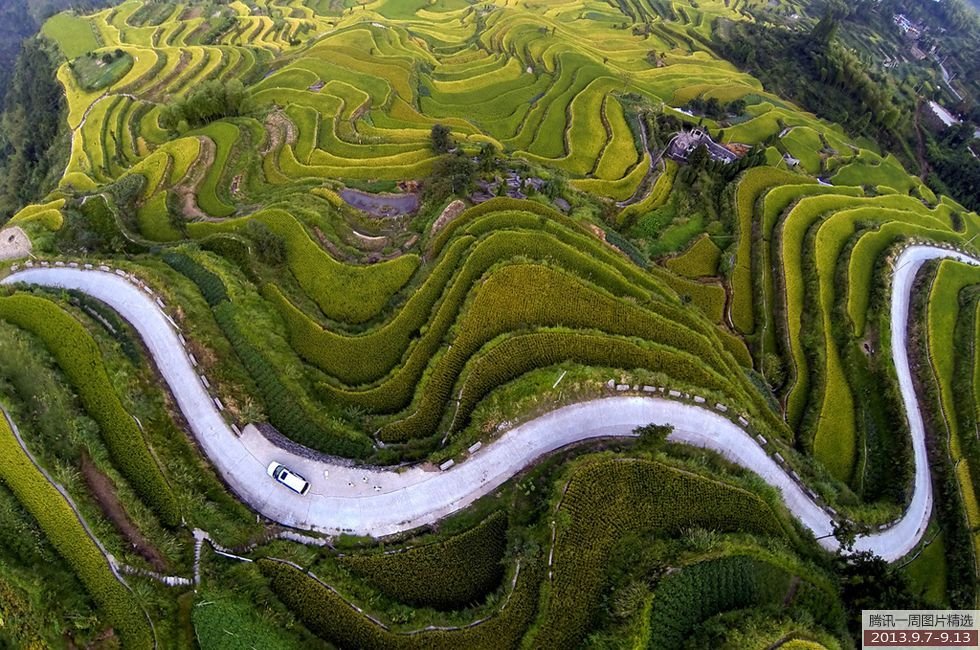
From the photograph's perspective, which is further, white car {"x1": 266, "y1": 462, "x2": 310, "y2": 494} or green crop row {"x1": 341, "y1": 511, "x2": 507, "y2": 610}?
white car {"x1": 266, "y1": 462, "x2": 310, "y2": 494}

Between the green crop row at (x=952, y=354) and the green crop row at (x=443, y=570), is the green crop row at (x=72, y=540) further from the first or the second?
the green crop row at (x=952, y=354)

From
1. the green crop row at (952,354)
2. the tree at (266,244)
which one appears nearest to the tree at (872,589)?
the green crop row at (952,354)

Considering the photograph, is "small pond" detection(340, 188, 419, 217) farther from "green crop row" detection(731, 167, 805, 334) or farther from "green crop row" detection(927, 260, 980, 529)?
"green crop row" detection(927, 260, 980, 529)

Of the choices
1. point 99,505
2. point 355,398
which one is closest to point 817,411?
point 355,398

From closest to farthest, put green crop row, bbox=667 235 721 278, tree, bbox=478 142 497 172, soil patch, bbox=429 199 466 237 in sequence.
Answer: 1. soil patch, bbox=429 199 466 237
2. tree, bbox=478 142 497 172
3. green crop row, bbox=667 235 721 278

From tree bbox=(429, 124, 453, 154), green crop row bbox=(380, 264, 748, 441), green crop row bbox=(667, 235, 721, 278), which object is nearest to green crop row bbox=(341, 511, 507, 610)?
green crop row bbox=(380, 264, 748, 441)

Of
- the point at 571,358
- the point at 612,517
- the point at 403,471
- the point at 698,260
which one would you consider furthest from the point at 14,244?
the point at 698,260

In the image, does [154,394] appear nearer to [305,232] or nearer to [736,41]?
[305,232]
